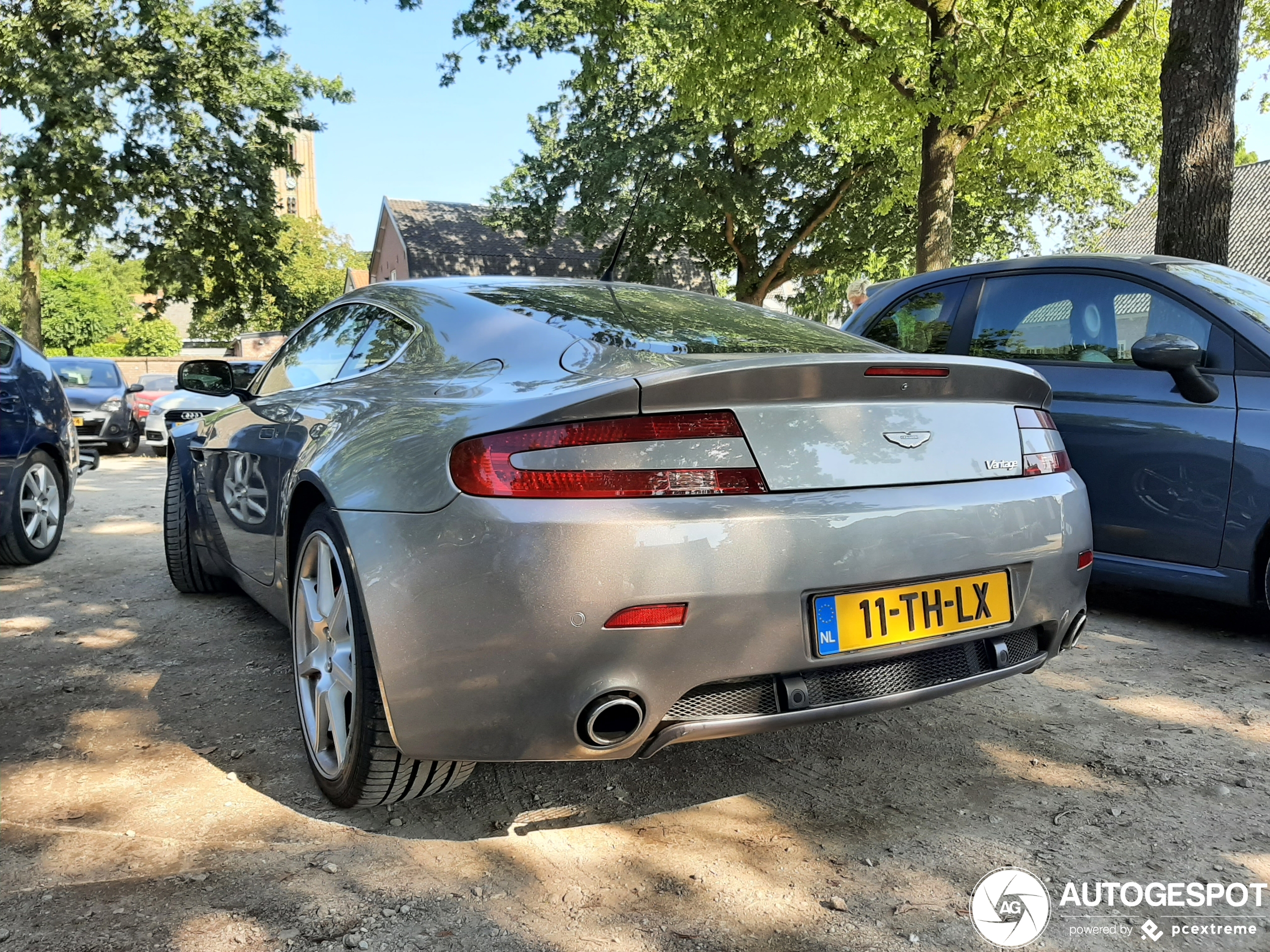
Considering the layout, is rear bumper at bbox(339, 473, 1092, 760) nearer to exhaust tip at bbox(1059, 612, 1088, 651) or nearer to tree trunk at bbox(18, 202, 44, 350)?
exhaust tip at bbox(1059, 612, 1088, 651)

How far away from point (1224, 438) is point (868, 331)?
1.91 meters

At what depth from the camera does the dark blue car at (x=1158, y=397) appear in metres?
3.97

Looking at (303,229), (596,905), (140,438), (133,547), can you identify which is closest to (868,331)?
(596,905)

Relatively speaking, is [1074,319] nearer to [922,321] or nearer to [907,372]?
[922,321]

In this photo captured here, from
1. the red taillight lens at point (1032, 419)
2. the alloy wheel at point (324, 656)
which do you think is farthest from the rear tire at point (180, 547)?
the red taillight lens at point (1032, 419)

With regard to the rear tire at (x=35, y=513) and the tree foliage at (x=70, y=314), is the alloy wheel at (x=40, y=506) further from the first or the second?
the tree foliage at (x=70, y=314)

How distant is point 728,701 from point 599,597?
40 cm

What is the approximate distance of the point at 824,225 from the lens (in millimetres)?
28031

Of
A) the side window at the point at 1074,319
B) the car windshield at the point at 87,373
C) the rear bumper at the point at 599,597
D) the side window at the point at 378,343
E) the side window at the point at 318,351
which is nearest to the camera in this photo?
the rear bumper at the point at 599,597

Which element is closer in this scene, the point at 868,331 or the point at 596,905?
the point at 596,905

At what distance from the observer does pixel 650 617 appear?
2025mm

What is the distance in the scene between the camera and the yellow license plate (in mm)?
2174

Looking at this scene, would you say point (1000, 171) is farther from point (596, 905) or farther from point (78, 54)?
point (78, 54)

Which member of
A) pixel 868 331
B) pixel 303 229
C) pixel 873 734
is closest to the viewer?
pixel 873 734
